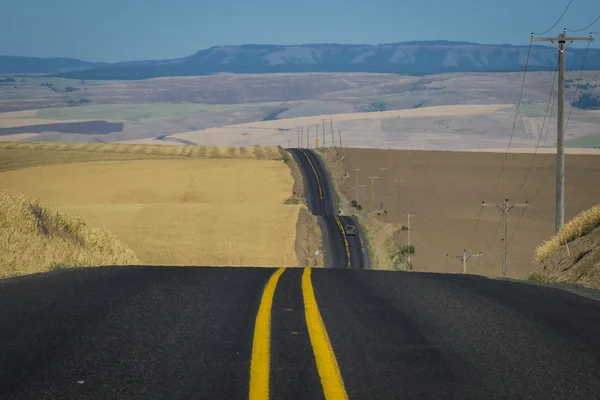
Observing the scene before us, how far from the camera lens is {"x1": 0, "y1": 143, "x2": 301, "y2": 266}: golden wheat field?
5650 cm

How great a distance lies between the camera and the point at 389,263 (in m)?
67.8

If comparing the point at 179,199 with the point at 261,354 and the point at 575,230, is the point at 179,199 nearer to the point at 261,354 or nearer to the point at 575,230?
the point at 575,230

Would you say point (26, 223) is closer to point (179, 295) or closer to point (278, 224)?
point (179, 295)

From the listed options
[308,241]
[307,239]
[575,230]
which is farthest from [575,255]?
[307,239]

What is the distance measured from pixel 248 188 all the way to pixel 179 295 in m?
83.1

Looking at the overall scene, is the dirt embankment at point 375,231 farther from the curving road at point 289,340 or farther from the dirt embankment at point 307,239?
the curving road at point 289,340

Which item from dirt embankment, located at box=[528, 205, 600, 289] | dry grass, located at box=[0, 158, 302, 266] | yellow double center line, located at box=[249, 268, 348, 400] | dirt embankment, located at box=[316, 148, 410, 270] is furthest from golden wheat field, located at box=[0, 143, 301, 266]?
yellow double center line, located at box=[249, 268, 348, 400]

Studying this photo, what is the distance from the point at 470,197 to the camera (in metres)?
110

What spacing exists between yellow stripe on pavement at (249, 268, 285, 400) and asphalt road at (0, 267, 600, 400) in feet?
0.04

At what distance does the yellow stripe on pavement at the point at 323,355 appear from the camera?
18.7ft

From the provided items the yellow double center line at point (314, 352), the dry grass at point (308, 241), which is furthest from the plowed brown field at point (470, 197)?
the yellow double center line at point (314, 352)

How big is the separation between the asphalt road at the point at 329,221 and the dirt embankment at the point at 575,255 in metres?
36.3

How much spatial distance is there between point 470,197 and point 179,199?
4018 centimetres

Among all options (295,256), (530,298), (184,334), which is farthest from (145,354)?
(295,256)
